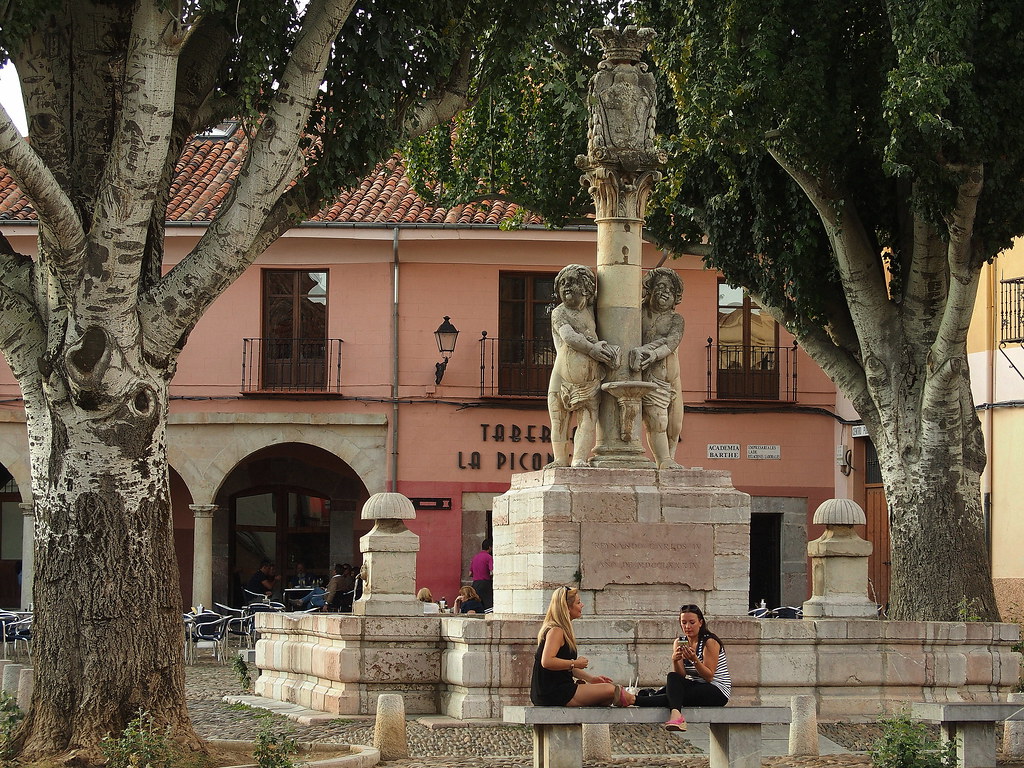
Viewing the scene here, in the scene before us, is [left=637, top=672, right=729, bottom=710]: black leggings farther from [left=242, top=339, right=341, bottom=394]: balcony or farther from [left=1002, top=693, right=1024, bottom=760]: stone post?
[left=242, top=339, right=341, bottom=394]: balcony

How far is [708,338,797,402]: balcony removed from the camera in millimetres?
28031

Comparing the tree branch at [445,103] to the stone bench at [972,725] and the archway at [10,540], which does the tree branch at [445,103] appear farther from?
the archway at [10,540]

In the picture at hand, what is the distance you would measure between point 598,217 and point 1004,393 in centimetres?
1087

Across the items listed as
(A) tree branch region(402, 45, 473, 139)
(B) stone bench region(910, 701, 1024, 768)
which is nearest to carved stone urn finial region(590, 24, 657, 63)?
(A) tree branch region(402, 45, 473, 139)

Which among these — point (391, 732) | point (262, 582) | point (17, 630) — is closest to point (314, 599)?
point (262, 582)

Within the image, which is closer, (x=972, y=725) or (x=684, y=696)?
(x=684, y=696)

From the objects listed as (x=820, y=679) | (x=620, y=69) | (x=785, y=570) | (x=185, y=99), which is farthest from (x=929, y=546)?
(x=785, y=570)

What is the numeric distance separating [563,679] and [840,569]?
6162 mm

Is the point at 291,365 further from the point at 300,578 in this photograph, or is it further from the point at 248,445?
the point at 300,578

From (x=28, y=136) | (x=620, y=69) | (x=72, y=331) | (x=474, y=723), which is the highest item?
(x=620, y=69)

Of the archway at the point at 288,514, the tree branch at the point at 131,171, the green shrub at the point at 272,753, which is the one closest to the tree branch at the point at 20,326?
the tree branch at the point at 131,171

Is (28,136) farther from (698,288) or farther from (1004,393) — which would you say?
(698,288)

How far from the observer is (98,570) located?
32.6 ft

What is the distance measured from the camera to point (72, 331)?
9.95 meters
